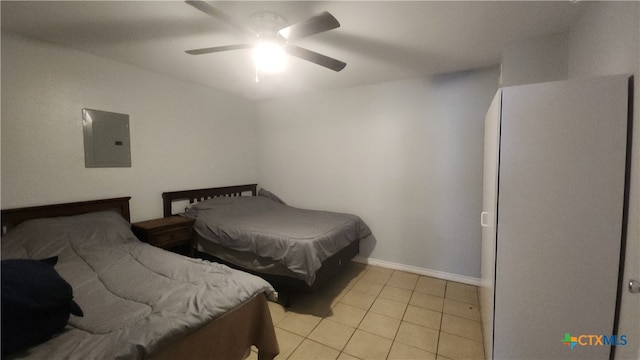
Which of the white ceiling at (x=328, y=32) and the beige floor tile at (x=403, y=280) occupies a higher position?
the white ceiling at (x=328, y=32)

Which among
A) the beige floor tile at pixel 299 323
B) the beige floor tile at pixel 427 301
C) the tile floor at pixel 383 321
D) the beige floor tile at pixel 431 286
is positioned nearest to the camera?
the tile floor at pixel 383 321

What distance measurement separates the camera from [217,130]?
342 cm

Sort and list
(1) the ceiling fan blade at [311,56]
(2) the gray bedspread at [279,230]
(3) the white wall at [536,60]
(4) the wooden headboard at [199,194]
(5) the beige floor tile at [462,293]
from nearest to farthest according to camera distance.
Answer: (1) the ceiling fan blade at [311,56] → (3) the white wall at [536,60] → (2) the gray bedspread at [279,230] → (5) the beige floor tile at [462,293] → (4) the wooden headboard at [199,194]

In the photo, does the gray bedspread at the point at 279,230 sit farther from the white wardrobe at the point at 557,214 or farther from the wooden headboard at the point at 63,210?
the white wardrobe at the point at 557,214

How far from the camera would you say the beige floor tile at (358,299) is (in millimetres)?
2326

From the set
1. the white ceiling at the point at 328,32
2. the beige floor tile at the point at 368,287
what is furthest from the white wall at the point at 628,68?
the beige floor tile at the point at 368,287

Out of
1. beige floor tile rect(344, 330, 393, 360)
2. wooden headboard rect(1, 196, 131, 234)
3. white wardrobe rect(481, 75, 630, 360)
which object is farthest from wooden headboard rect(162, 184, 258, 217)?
white wardrobe rect(481, 75, 630, 360)

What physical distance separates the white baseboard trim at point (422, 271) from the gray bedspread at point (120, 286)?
2119 mm

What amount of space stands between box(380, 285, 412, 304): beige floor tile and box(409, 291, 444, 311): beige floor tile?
0.05 m

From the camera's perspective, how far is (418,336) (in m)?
1.90

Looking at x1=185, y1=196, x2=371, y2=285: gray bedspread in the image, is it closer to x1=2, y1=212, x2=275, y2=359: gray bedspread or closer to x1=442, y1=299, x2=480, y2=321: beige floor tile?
x1=2, y1=212, x2=275, y2=359: gray bedspread

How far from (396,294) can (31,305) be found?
2579 mm

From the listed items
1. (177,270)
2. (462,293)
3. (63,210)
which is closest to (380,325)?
(462,293)

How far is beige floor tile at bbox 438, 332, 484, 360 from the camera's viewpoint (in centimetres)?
170
